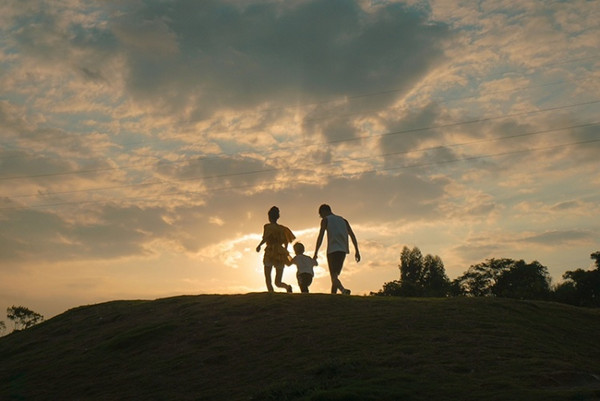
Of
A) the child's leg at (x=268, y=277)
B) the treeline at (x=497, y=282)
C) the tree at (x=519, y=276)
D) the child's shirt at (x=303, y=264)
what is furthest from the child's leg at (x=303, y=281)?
the tree at (x=519, y=276)

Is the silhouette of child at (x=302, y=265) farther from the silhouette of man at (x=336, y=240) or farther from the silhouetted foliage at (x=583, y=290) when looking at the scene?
the silhouetted foliage at (x=583, y=290)

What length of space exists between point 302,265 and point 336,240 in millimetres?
2485

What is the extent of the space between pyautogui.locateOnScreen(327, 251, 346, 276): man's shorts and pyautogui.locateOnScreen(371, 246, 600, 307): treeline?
55.7m

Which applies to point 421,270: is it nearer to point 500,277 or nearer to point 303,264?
point 500,277

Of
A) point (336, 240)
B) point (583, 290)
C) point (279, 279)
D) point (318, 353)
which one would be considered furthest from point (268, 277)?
point (583, 290)

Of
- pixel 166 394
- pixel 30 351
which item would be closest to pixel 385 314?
A: pixel 166 394

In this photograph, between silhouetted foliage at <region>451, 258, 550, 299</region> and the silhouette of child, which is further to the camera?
silhouetted foliage at <region>451, 258, 550, 299</region>

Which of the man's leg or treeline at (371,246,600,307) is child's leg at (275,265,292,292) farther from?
treeline at (371,246,600,307)

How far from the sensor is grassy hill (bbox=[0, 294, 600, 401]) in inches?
460

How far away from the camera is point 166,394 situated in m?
13.5

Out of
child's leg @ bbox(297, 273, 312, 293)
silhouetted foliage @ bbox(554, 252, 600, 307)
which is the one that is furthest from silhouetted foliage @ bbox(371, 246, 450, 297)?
child's leg @ bbox(297, 273, 312, 293)

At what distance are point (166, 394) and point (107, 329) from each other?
8030 mm

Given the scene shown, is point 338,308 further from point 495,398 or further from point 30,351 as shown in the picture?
point 30,351

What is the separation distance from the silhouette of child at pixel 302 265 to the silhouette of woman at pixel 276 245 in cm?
28
